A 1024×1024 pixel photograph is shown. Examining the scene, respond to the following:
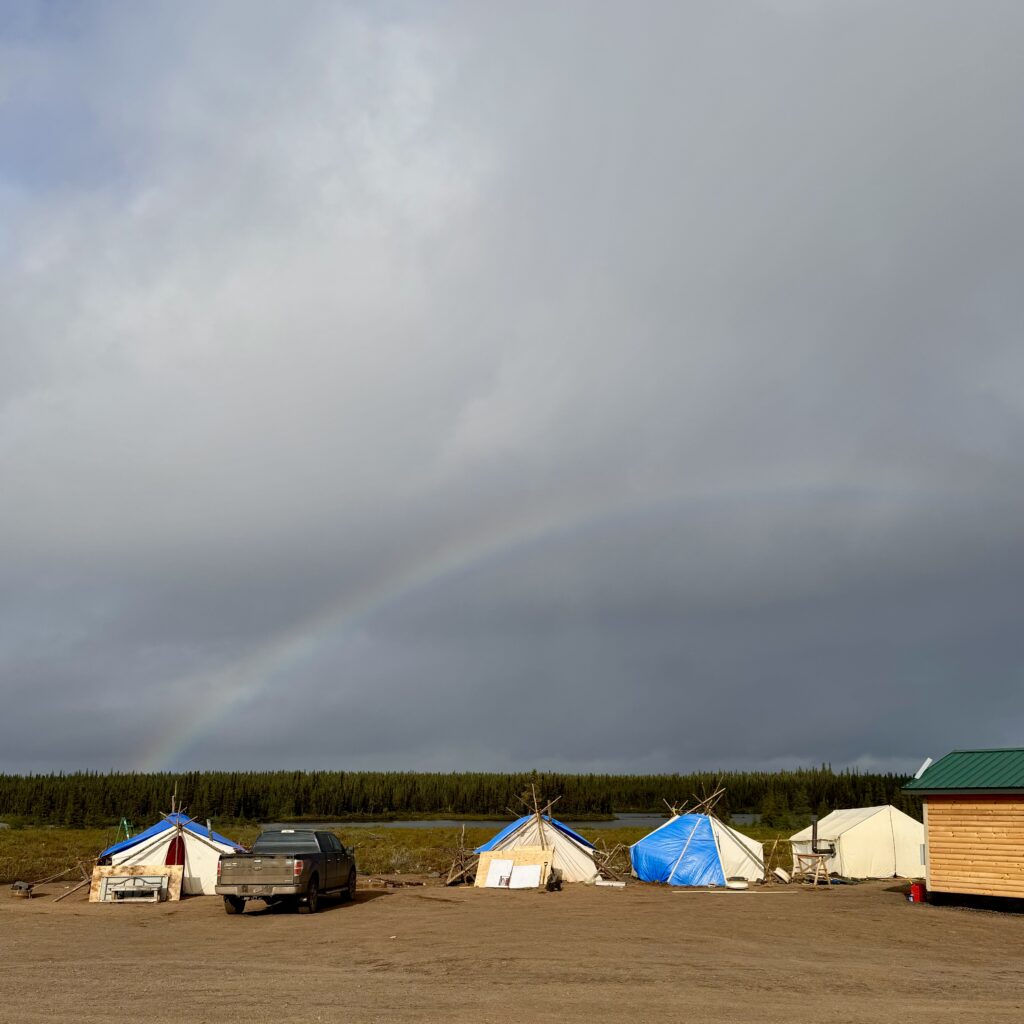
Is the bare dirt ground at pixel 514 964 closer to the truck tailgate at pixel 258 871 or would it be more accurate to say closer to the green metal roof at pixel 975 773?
the truck tailgate at pixel 258 871

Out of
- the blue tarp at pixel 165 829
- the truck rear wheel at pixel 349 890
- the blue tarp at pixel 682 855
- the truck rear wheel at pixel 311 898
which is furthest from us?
the blue tarp at pixel 682 855

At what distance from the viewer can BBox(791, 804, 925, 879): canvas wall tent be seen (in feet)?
153

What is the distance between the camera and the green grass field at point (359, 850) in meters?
46.4

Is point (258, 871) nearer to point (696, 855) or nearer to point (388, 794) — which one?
point (696, 855)

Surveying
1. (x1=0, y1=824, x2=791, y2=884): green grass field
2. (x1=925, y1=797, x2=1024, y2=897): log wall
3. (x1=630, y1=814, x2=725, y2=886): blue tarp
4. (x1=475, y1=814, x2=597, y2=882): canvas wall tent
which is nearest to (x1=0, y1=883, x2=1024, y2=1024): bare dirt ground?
(x1=925, y1=797, x2=1024, y2=897): log wall

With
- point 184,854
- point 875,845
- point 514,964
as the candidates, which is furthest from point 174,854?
point 875,845

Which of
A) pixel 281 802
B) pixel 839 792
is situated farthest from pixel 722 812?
pixel 281 802

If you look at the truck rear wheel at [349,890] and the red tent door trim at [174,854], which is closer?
the truck rear wheel at [349,890]

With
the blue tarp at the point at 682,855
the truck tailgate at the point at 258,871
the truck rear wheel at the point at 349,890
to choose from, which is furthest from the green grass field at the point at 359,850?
the truck tailgate at the point at 258,871

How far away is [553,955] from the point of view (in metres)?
18.9

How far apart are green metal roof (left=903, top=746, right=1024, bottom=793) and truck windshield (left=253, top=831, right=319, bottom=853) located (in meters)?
19.0

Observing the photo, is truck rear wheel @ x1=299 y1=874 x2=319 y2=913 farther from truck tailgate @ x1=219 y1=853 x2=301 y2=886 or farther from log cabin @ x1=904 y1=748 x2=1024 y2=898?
log cabin @ x1=904 y1=748 x2=1024 y2=898

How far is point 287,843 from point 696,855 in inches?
727

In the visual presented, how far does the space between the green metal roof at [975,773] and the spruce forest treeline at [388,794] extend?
86404 mm
